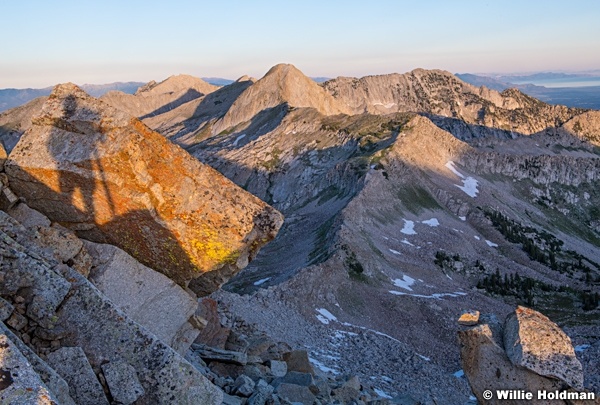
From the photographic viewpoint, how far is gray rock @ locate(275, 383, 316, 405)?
48.4 ft

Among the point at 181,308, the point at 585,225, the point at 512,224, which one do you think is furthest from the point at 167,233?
the point at 585,225

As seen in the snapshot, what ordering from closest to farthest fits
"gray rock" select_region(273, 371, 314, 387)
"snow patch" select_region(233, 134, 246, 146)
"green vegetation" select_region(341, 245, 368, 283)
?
"gray rock" select_region(273, 371, 314, 387), "green vegetation" select_region(341, 245, 368, 283), "snow patch" select_region(233, 134, 246, 146)

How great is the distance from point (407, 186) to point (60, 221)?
2988 inches

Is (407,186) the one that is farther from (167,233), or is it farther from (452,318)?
(167,233)

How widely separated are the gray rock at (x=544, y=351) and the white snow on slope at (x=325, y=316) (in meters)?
26.2

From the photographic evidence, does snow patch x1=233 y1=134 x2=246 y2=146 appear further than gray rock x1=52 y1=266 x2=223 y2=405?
Yes

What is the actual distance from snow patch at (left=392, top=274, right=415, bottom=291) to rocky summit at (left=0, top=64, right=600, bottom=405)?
237mm

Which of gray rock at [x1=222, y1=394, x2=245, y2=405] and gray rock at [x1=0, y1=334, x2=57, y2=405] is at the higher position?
gray rock at [x1=0, y1=334, x2=57, y2=405]

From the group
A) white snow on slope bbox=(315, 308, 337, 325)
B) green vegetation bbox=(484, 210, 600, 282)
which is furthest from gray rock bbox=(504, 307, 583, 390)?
green vegetation bbox=(484, 210, 600, 282)

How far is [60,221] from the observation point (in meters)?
14.1

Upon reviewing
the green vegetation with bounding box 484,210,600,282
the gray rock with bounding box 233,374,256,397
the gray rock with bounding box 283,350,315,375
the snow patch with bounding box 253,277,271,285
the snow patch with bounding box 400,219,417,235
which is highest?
the gray rock with bounding box 233,374,256,397

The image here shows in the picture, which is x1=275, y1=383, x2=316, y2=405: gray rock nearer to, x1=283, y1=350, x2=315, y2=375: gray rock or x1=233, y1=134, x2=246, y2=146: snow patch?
x1=283, y1=350, x2=315, y2=375: gray rock

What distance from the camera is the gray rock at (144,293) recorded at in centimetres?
1313

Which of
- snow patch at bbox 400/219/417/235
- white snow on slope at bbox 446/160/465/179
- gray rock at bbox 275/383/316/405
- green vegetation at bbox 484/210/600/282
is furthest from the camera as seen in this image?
white snow on slope at bbox 446/160/465/179
